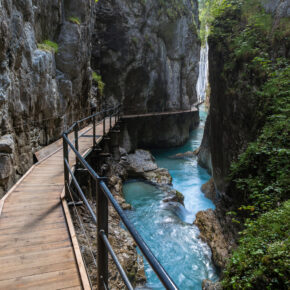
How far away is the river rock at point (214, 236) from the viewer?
24.2 feet

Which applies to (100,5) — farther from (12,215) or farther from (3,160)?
(12,215)

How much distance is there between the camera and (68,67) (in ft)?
33.9

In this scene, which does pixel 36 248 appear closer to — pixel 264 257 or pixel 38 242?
pixel 38 242

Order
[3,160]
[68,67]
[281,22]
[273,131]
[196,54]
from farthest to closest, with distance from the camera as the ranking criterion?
[196,54], [68,67], [281,22], [273,131], [3,160]

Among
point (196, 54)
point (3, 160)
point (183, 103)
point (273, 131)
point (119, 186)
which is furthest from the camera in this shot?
point (196, 54)

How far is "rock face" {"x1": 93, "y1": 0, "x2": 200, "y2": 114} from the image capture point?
20125mm

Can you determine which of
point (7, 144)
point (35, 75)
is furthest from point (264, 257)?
point (35, 75)

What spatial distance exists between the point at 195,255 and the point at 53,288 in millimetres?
6985

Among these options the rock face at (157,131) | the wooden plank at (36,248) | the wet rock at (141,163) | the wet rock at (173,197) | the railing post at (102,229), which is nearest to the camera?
the railing post at (102,229)

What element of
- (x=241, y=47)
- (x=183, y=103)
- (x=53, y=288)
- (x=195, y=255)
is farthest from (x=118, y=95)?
(x=53, y=288)

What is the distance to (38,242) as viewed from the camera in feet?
9.91

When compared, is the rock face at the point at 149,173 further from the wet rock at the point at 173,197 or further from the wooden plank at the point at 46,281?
the wooden plank at the point at 46,281

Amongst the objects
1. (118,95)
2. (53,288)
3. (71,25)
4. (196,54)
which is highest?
(196,54)

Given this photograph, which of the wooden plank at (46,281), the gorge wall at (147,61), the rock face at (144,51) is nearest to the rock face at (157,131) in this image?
the gorge wall at (147,61)
